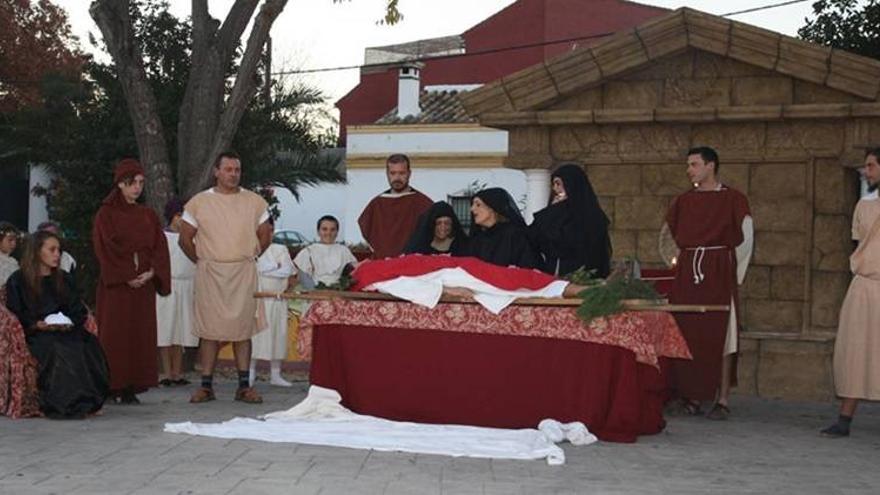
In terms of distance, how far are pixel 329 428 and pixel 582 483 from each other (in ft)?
7.71

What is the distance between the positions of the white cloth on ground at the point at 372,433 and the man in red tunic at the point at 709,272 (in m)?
2.31

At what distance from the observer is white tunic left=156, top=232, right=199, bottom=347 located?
538 inches

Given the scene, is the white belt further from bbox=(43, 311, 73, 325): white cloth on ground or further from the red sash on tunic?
bbox=(43, 311, 73, 325): white cloth on ground

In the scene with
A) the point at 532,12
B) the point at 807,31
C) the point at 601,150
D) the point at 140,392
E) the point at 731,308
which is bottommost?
the point at 140,392

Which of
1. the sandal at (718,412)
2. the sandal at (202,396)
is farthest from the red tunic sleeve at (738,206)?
the sandal at (202,396)

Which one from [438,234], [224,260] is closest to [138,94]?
[224,260]

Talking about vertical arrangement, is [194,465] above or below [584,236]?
below

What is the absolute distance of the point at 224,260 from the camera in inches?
460

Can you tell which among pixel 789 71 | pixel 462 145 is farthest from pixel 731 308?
pixel 462 145

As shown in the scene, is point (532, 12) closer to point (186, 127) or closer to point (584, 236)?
point (186, 127)

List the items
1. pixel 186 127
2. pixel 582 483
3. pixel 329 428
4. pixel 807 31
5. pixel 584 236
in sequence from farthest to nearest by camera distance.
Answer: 1. pixel 807 31
2. pixel 186 127
3. pixel 584 236
4. pixel 329 428
5. pixel 582 483

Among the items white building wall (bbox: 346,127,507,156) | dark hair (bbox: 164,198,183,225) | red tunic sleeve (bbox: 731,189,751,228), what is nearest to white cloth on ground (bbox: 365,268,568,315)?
red tunic sleeve (bbox: 731,189,751,228)

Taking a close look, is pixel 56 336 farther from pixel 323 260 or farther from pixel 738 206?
pixel 738 206

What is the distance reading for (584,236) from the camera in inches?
418
